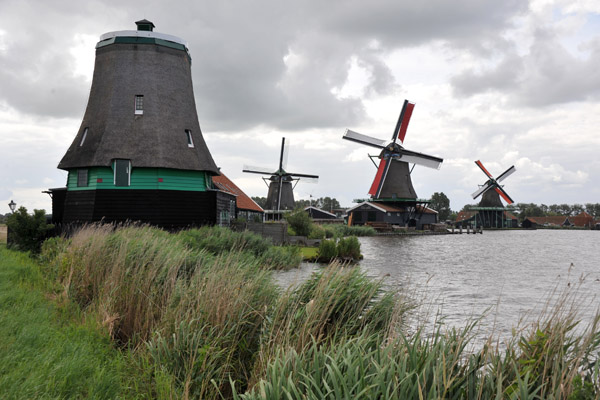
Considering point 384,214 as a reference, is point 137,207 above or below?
below

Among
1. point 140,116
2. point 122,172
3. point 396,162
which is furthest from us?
point 396,162

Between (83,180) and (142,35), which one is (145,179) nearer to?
(83,180)

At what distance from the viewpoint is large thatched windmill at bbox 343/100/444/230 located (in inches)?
1881

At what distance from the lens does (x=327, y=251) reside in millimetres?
19891

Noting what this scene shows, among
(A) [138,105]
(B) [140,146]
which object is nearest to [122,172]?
(B) [140,146]

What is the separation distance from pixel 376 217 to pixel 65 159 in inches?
1432

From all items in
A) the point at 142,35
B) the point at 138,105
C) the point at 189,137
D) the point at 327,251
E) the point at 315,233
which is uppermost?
the point at 142,35

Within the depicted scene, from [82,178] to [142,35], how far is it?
23.4 feet

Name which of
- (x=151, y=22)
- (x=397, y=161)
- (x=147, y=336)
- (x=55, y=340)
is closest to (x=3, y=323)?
(x=55, y=340)

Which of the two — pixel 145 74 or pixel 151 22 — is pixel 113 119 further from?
pixel 151 22

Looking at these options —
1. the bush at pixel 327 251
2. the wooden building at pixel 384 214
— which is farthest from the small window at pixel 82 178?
the wooden building at pixel 384 214

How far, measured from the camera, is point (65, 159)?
21.1 metres

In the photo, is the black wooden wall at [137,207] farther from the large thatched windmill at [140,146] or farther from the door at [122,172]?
the door at [122,172]

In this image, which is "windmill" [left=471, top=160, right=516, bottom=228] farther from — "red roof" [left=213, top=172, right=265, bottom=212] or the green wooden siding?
the green wooden siding
